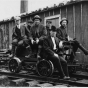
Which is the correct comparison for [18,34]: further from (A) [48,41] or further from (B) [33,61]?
(A) [48,41]

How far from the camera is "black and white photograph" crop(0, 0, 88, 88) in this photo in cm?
552

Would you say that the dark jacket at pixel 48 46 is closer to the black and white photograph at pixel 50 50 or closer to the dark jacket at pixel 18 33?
the black and white photograph at pixel 50 50

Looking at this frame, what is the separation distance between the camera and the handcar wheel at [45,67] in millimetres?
5711

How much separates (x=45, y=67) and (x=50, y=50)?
59cm

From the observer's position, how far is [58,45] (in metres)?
6.23

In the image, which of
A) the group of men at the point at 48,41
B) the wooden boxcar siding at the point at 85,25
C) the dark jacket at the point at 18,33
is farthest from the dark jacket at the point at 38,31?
the wooden boxcar siding at the point at 85,25

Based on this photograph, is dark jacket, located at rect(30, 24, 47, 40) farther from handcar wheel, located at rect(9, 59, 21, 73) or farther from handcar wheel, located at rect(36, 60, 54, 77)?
handcar wheel, located at rect(9, 59, 21, 73)

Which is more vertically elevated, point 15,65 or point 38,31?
point 38,31

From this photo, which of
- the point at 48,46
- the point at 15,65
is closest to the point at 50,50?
the point at 48,46

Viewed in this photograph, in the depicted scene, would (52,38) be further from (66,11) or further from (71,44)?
(66,11)

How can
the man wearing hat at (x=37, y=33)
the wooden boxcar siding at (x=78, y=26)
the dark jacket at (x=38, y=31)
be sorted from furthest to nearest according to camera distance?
the wooden boxcar siding at (x=78, y=26) → the dark jacket at (x=38, y=31) → the man wearing hat at (x=37, y=33)

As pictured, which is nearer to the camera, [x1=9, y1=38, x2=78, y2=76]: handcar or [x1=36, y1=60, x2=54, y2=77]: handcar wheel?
[x1=36, y1=60, x2=54, y2=77]: handcar wheel

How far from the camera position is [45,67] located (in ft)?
19.3

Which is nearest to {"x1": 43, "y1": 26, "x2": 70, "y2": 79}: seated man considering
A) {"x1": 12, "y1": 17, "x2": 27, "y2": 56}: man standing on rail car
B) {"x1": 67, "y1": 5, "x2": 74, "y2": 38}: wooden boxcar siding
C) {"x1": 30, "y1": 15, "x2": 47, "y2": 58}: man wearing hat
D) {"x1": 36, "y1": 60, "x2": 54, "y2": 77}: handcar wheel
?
{"x1": 36, "y1": 60, "x2": 54, "y2": 77}: handcar wheel
